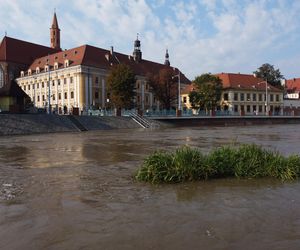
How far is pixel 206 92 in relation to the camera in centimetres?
8519

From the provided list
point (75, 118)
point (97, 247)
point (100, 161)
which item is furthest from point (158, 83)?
point (97, 247)

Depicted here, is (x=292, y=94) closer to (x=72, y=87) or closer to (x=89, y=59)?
(x=89, y=59)

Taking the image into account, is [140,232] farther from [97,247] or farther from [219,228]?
[219,228]

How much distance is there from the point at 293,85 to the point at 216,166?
412 feet

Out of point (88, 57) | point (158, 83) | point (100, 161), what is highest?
point (88, 57)

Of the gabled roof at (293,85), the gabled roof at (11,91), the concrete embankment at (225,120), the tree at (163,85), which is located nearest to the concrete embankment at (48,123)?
the gabled roof at (11,91)

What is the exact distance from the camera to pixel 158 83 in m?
81.6

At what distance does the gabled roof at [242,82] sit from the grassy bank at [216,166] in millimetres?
91370

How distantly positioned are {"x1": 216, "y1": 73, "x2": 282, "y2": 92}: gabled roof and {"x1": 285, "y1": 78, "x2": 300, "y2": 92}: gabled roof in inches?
740

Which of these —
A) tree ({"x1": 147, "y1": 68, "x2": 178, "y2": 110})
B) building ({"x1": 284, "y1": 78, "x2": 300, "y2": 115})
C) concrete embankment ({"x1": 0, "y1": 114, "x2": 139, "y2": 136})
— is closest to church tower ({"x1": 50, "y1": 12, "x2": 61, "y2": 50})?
tree ({"x1": 147, "y1": 68, "x2": 178, "y2": 110})

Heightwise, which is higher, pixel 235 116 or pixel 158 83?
pixel 158 83

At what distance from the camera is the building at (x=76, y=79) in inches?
3501

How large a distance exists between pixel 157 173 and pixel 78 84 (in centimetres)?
7982

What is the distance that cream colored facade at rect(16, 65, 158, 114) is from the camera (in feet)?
290
